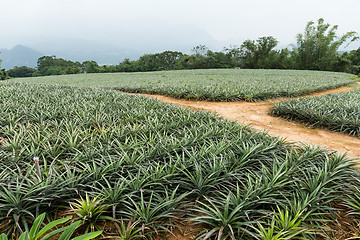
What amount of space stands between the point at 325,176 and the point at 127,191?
6.07ft

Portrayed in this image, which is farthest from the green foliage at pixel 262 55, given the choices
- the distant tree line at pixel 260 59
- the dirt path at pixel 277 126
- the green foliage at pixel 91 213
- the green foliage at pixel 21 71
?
the green foliage at pixel 21 71

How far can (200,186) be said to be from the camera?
1.75 metres

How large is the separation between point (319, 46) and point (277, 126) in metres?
30.9

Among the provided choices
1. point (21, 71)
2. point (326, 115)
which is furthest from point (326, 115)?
point (21, 71)

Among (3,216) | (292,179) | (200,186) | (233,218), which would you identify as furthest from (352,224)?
(3,216)

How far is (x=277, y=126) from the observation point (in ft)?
13.2

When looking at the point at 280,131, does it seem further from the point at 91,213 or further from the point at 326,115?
the point at 91,213

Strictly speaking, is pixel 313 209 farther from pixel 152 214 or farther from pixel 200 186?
pixel 152 214

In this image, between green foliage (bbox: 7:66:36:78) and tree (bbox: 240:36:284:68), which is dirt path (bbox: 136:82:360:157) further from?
green foliage (bbox: 7:66:36:78)

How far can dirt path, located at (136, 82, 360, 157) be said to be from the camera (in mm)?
3102

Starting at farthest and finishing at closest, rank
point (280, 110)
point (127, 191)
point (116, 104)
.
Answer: point (280, 110) < point (116, 104) < point (127, 191)

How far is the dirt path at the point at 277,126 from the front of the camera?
3102 mm

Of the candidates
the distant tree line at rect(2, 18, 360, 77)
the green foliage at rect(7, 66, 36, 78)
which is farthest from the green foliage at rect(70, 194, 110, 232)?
the green foliage at rect(7, 66, 36, 78)

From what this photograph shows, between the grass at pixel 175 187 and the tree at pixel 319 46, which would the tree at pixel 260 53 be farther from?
the grass at pixel 175 187
